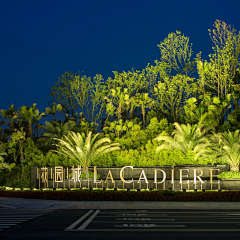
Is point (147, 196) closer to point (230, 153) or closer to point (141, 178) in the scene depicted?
point (141, 178)

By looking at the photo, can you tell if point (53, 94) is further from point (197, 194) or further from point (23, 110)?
point (197, 194)

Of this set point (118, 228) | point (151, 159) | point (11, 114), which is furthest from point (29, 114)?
point (118, 228)

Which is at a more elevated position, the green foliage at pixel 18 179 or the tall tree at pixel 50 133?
the tall tree at pixel 50 133

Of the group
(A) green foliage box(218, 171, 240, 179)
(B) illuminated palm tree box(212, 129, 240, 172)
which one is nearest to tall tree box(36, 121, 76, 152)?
(B) illuminated palm tree box(212, 129, 240, 172)

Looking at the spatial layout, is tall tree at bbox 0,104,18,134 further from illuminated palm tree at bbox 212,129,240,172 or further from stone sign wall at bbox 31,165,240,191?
illuminated palm tree at bbox 212,129,240,172

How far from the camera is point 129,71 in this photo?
183ft

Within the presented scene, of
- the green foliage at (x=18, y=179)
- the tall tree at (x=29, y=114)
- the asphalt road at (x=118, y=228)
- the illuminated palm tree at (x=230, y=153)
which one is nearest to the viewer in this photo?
the asphalt road at (x=118, y=228)

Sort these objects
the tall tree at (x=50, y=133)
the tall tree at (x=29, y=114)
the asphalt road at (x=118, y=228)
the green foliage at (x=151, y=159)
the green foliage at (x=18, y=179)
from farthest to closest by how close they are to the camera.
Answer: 1. the tall tree at (x=29, y=114)
2. the tall tree at (x=50, y=133)
3. the green foliage at (x=18, y=179)
4. the green foliage at (x=151, y=159)
5. the asphalt road at (x=118, y=228)

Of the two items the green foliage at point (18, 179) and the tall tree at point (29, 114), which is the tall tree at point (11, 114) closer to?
the tall tree at point (29, 114)

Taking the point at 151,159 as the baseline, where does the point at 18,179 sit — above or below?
below

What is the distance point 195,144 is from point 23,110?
23598mm

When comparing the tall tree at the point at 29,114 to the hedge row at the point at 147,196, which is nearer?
the hedge row at the point at 147,196

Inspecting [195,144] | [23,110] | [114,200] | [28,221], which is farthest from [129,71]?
[28,221]

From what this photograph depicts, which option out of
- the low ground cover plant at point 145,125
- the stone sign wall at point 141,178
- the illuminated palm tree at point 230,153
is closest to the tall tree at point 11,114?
the low ground cover plant at point 145,125
